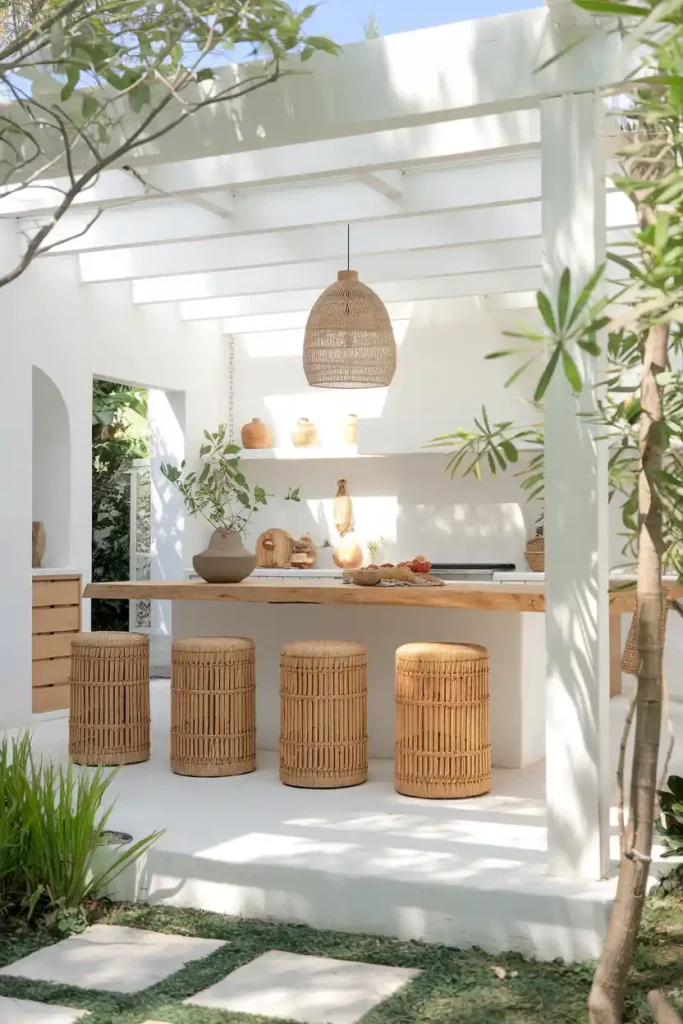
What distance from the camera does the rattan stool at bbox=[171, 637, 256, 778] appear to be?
5.62 meters

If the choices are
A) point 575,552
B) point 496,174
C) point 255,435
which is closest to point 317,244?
point 496,174

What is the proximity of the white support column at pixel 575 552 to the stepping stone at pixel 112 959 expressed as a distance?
1.23 meters

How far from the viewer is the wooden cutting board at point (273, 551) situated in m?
10.5

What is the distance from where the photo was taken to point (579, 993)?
338 centimetres

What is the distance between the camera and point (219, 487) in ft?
34.8

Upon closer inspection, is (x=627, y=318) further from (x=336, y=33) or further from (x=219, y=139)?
(x=219, y=139)

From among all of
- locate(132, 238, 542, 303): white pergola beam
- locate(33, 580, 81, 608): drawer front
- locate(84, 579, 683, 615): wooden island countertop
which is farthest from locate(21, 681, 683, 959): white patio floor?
locate(132, 238, 542, 303): white pergola beam

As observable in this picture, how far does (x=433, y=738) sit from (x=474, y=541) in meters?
5.23

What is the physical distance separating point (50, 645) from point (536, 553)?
4015mm

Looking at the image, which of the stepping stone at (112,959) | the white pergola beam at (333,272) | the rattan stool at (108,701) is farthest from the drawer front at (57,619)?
the stepping stone at (112,959)

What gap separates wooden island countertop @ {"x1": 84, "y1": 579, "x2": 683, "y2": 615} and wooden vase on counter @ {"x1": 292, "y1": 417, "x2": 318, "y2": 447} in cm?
452

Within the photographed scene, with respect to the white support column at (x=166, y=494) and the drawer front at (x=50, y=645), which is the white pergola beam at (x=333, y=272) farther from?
the drawer front at (x=50, y=645)

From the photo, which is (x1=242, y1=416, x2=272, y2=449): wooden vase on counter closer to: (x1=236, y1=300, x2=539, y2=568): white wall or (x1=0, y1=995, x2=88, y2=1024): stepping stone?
(x1=236, y1=300, x2=539, y2=568): white wall

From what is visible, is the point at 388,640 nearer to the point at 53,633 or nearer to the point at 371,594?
the point at 371,594
